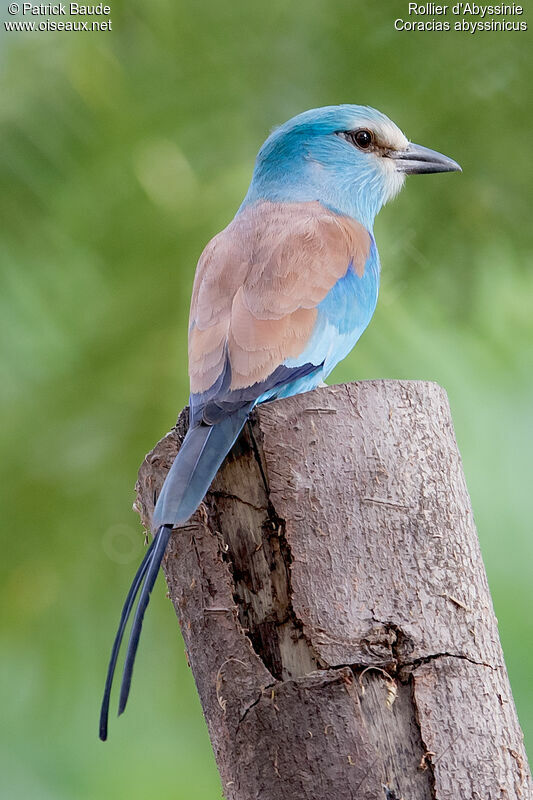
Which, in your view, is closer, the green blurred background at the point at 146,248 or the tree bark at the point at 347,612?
the tree bark at the point at 347,612

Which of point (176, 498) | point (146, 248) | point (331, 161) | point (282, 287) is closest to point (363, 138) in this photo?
point (331, 161)

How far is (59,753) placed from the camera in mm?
3186

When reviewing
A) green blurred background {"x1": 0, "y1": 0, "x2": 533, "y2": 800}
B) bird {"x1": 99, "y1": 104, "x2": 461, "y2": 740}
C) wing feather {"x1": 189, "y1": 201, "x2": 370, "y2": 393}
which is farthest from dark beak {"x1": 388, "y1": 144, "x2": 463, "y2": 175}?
green blurred background {"x1": 0, "y1": 0, "x2": 533, "y2": 800}

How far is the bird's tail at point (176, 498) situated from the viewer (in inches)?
47.8

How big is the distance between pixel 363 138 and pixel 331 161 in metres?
0.12

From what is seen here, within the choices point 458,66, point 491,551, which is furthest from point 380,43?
point 491,551

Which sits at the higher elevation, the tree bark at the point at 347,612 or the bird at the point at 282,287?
the bird at the point at 282,287

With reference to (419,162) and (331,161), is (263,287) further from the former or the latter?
(419,162)

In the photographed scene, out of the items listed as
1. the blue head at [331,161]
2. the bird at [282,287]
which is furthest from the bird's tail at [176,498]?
the blue head at [331,161]

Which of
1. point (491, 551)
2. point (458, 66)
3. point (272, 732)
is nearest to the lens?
point (272, 732)

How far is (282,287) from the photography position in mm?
1701

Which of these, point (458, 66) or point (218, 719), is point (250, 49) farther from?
point (218, 719)

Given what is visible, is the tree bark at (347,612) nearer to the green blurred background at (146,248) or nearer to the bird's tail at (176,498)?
the bird's tail at (176,498)

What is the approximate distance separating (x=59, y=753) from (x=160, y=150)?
2077 mm
